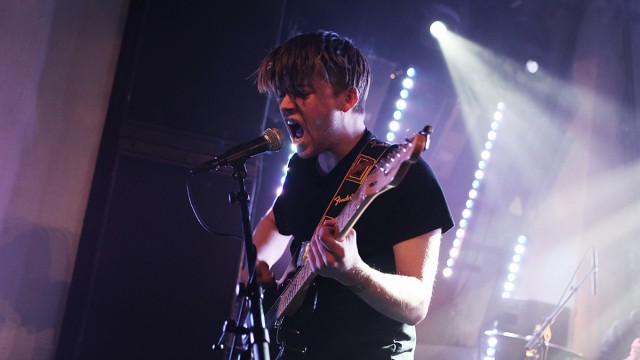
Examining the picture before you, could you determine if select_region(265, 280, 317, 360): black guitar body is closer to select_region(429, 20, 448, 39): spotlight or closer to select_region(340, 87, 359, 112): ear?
select_region(340, 87, 359, 112): ear

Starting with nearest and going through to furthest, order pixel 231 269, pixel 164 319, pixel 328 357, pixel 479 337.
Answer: pixel 328 357
pixel 164 319
pixel 231 269
pixel 479 337

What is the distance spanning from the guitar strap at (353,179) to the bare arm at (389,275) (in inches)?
12.2

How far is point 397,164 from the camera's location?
1.41 metres

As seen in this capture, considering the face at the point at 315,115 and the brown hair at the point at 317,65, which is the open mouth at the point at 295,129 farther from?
the brown hair at the point at 317,65

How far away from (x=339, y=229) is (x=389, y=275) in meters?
0.27

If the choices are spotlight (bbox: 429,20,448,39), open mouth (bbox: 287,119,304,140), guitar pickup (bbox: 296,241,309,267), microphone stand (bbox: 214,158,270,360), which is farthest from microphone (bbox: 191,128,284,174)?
spotlight (bbox: 429,20,448,39)

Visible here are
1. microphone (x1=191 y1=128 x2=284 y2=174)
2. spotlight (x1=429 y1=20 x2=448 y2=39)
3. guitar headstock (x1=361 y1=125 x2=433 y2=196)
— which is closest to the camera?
guitar headstock (x1=361 y1=125 x2=433 y2=196)

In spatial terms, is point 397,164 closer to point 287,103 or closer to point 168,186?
point 287,103

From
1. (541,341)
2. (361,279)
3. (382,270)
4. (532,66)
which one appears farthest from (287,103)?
(532,66)

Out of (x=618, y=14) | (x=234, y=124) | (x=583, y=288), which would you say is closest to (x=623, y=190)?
(x=583, y=288)

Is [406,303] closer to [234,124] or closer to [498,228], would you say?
[234,124]

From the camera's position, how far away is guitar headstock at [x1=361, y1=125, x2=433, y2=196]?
4.47ft

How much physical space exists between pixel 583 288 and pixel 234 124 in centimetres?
517

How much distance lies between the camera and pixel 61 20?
320 cm
